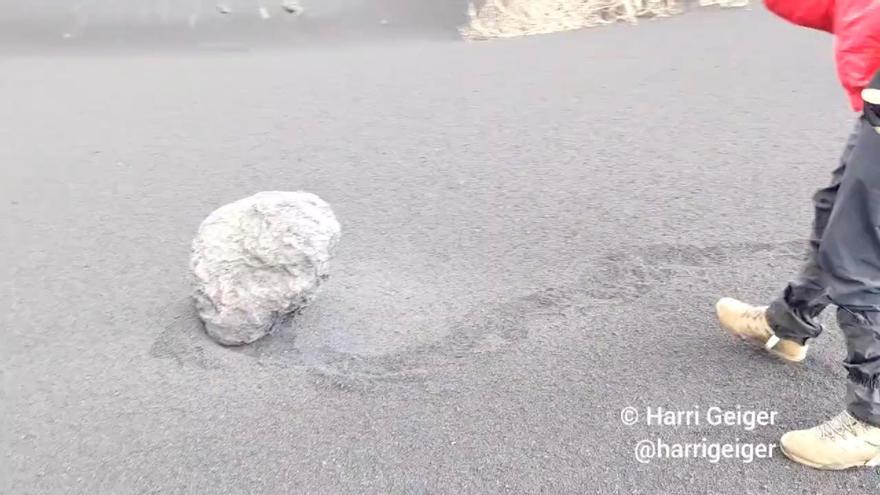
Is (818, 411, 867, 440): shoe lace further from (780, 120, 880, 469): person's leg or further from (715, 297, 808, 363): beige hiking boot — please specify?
(715, 297, 808, 363): beige hiking boot

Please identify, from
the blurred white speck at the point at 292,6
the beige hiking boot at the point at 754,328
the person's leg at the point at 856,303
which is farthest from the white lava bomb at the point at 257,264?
the blurred white speck at the point at 292,6

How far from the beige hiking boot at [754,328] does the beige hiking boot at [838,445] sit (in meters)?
0.28

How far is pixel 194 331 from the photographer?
2123 millimetres

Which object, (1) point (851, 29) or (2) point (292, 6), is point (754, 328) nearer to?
(1) point (851, 29)

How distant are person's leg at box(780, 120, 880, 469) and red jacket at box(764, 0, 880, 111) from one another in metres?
0.08

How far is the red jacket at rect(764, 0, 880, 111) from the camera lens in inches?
52.1

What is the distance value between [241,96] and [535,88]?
1.47 m

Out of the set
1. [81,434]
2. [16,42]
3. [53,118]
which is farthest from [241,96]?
[81,434]

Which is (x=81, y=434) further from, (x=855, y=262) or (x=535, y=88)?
(x=535, y=88)

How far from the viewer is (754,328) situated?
74.6 inches

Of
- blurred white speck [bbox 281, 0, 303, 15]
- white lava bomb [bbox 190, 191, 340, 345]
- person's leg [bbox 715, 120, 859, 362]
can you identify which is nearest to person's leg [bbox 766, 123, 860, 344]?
person's leg [bbox 715, 120, 859, 362]

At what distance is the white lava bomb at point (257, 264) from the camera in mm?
2000

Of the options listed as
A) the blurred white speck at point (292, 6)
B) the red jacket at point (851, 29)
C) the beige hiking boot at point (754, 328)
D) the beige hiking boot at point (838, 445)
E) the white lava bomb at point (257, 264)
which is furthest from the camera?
the blurred white speck at point (292, 6)

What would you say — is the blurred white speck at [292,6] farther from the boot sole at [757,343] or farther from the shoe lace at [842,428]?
the shoe lace at [842,428]
